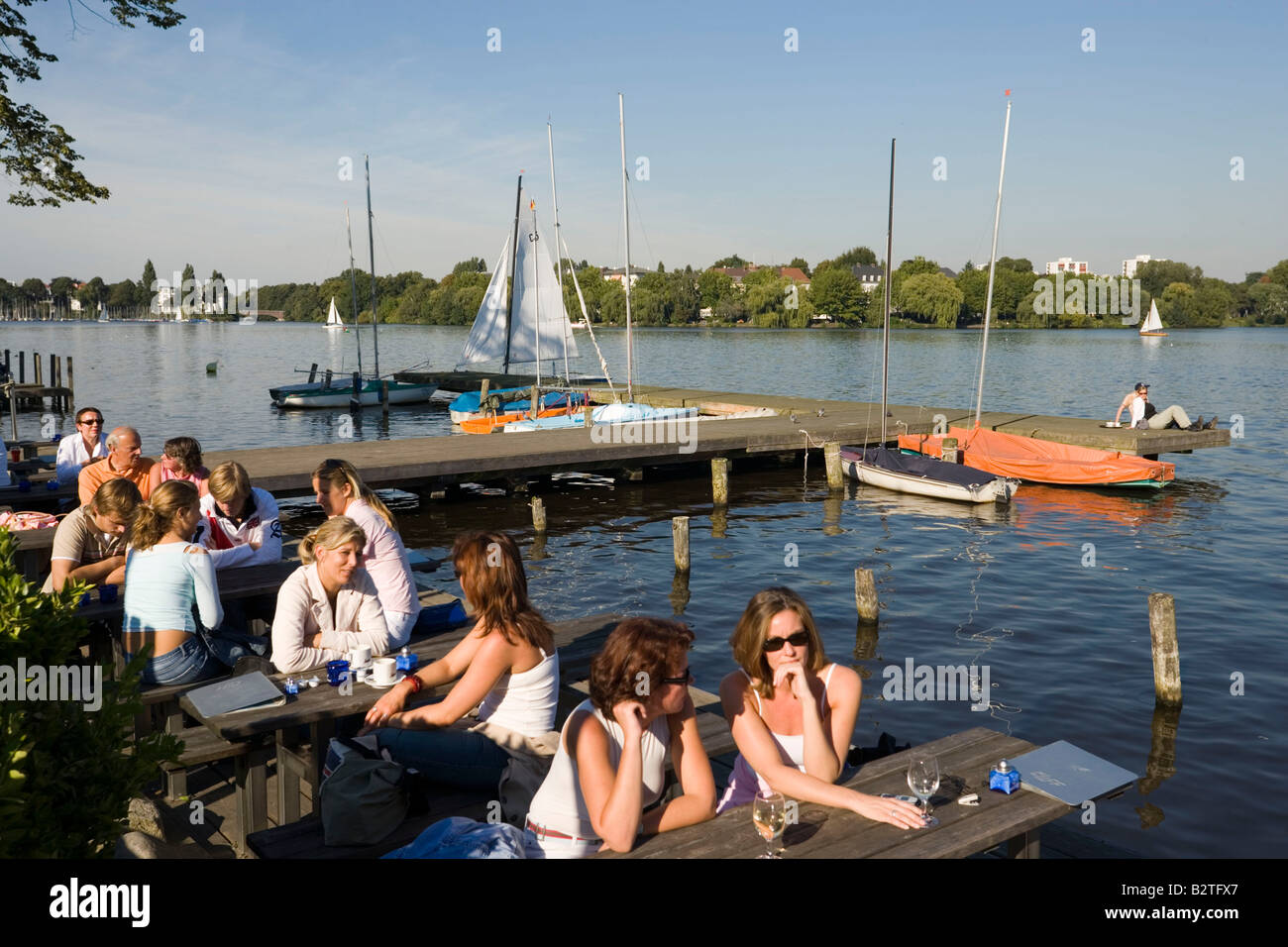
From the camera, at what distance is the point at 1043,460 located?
23797mm

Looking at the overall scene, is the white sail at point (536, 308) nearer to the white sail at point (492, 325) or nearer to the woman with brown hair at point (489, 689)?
the white sail at point (492, 325)

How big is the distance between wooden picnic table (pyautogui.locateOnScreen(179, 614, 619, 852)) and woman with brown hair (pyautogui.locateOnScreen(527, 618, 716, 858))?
5.83ft

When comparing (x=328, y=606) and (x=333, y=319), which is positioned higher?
(x=333, y=319)

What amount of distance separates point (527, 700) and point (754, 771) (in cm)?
121

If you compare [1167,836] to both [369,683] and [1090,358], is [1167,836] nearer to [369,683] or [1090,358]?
[369,683]

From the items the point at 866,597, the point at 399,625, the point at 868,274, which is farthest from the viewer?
the point at 868,274

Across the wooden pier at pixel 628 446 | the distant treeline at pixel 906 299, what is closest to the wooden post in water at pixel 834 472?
the wooden pier at pixel 628 446

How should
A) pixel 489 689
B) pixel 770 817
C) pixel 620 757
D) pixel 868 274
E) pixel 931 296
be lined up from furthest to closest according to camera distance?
pixel 868 274 < pixel 931 296 < pixel 489 689 < pixel 620 757 < pixel 770 817

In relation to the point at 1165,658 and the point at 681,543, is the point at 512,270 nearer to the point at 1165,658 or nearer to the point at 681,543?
the point at 681,543

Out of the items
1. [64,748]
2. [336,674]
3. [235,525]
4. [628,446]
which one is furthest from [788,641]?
[628,446]

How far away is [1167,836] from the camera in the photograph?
8125 mm

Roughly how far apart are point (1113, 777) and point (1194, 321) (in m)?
168

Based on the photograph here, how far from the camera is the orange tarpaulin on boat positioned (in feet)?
75.6
